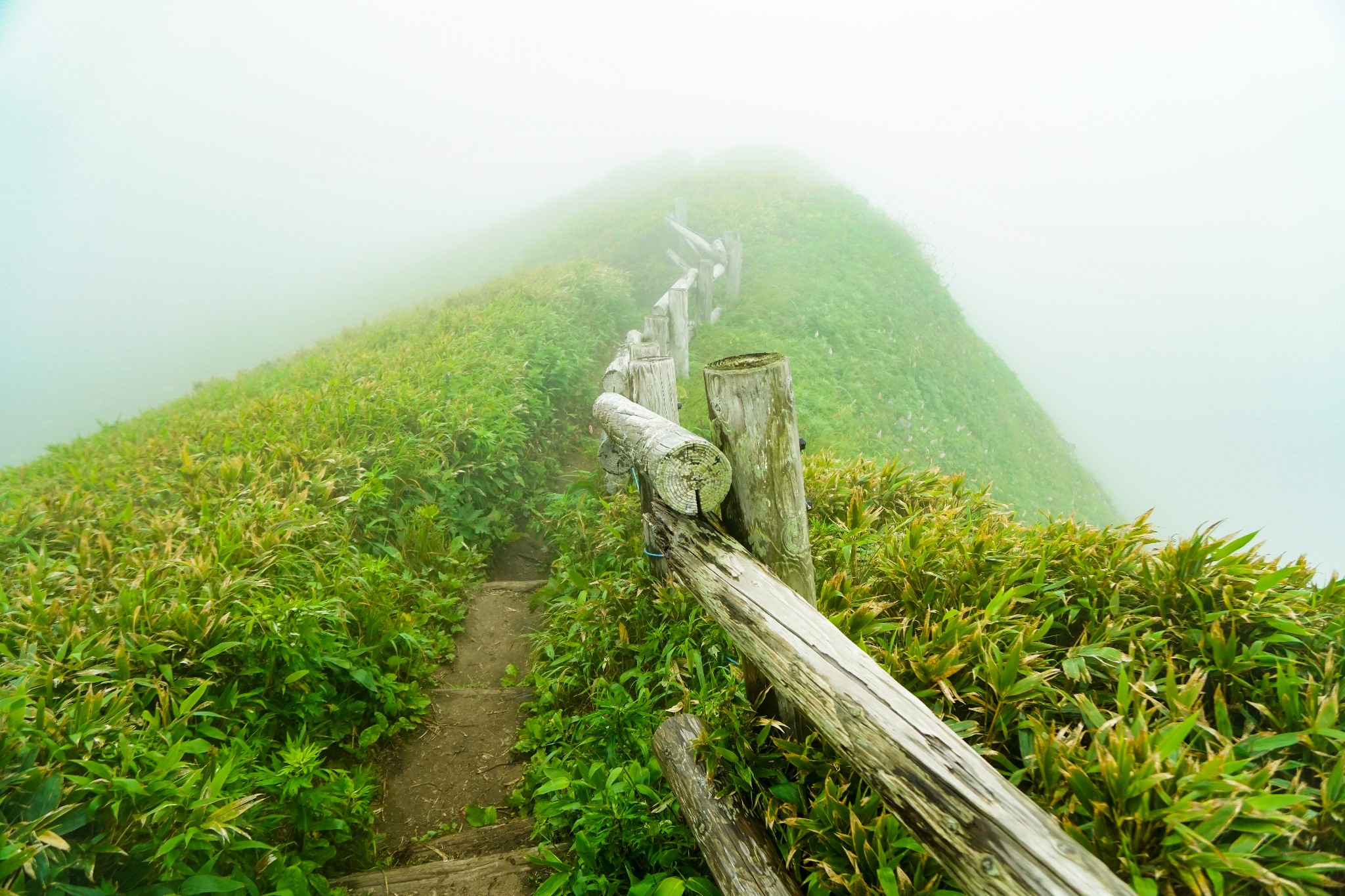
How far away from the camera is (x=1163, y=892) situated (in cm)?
150

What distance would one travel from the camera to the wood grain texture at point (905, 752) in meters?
1.22

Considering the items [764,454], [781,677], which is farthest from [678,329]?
[781,677]

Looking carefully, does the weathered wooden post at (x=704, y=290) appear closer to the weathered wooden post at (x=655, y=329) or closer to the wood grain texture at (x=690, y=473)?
the weathered wooden post at (x=655, y=329)

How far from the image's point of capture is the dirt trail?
2.64 metres

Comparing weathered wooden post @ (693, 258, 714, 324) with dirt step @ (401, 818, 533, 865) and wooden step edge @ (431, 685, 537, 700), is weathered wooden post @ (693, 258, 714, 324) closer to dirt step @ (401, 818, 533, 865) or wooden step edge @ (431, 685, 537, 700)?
wooden step edge @ (431, 685, 537, 700)

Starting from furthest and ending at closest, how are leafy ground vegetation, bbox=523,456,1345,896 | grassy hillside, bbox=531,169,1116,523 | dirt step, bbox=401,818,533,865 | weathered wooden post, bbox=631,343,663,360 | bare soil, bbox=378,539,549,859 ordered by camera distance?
grassy hillside, bbox=531,169,1116,523 < weathered wooden post, bbox=631,343,663,360 < bare soil, bbox=378,539,549,859 < dirt step, bbox=401,818,533,865 < leafy ground vegetation, bbox=523,456,1345,896

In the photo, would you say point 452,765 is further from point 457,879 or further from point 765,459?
point 765,459

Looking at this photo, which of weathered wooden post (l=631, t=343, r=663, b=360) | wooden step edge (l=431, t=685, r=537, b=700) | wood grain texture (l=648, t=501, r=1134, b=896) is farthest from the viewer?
weathered wooden post (l=631, t=343, r=663, b=360)

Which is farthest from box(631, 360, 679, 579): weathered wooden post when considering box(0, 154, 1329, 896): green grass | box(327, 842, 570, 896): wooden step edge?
box(327, 842, 570, 896): wooden step edge

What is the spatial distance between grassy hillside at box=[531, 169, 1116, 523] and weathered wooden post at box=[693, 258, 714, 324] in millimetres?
460

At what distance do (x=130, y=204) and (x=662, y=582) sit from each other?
54.5 metres

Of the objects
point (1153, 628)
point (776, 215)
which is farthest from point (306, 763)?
point (776, 215)

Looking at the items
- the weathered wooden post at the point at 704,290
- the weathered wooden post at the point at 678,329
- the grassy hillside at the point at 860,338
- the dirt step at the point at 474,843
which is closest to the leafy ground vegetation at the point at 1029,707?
the dirt step at the point at 474,843

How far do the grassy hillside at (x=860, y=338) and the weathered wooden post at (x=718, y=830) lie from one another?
204 inches
